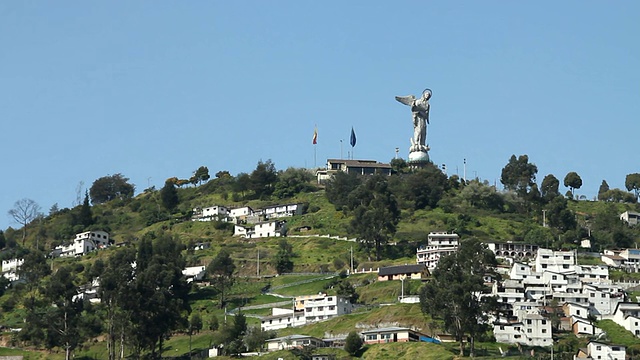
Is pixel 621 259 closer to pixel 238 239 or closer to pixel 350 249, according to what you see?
pixel 350 249

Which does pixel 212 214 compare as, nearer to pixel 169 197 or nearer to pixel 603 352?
pixel 169 197

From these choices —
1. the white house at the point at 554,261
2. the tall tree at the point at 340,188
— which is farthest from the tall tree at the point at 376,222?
the white house at the point at 554,261

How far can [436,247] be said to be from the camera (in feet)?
430

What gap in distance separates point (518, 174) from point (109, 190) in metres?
63.5

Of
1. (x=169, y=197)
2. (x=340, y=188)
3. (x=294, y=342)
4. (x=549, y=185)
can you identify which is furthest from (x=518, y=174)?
(x=294, y=342)

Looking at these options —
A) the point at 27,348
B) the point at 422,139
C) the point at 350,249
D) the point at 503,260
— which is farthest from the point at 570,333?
the point at 422,139

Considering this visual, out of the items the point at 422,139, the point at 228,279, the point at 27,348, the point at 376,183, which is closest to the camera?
the point at 27,348

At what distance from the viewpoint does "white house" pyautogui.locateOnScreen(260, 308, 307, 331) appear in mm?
114938

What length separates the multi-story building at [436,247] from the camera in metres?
130

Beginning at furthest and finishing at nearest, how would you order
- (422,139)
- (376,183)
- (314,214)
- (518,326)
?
(422,139) → (314,214) → (376,183) → (518,326)

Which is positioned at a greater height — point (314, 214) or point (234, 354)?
point (314, 214)

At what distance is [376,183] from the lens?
147750 millimetres

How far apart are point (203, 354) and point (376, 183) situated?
45595 millimetres

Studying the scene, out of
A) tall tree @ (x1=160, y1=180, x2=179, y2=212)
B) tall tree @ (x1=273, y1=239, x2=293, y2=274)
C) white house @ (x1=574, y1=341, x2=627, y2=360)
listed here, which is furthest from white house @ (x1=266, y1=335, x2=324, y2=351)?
tall tree @ (x1=160, y1=180, x2=179, y2=212)
